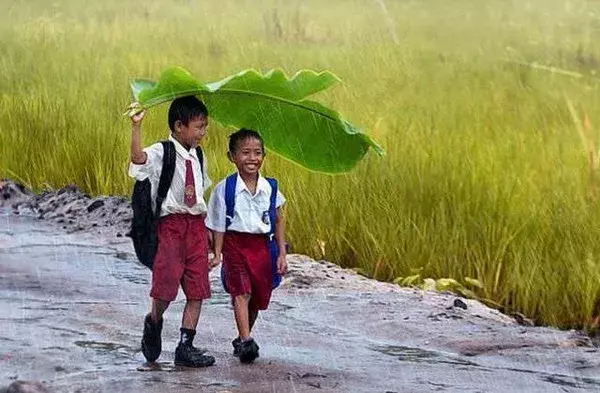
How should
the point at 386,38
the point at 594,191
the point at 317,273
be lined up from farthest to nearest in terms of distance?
the point at 386,38 → the point at 594,191 → the point at 317,273

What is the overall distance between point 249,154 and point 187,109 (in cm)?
29

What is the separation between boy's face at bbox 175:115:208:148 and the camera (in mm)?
4945

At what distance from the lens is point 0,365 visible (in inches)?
204

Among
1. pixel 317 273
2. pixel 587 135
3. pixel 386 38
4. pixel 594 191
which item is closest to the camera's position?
pixel 317 273

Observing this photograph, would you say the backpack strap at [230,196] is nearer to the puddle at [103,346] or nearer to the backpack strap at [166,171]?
the backpack strap at [166,171]

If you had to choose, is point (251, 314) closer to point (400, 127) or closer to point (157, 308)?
point (157, 308)

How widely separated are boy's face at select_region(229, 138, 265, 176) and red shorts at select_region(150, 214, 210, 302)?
0.24 metres

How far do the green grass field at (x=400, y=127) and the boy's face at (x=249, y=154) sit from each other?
Result: 2.11m

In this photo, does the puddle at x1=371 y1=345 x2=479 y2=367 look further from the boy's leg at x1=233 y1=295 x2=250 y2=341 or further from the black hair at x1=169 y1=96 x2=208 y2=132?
the black hair at x1=169 y1=96 x2=208 y2=132

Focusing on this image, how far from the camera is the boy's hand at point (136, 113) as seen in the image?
4.65 meters

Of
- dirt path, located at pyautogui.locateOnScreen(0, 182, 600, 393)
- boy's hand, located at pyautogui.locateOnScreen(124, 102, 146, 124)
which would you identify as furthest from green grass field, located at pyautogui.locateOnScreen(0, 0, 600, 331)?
boy's hand, located at pyautogui.locateOnScreen(124, 102, 146, 124)

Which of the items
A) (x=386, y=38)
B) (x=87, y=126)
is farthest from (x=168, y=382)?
(x=386, y=38)

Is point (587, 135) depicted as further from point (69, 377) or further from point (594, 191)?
point (69, 377)

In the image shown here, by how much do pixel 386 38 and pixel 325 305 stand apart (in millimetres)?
7754
